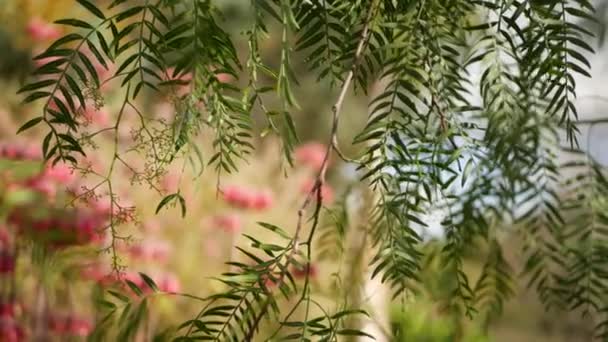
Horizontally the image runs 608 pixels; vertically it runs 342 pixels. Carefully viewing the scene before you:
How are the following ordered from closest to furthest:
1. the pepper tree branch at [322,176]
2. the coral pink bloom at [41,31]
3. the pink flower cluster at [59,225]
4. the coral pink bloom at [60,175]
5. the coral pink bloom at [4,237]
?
the pepper tree branch at [322,176] → the pink flower cluster at [59,225] → the coral pink bloom at [60,175] → the coral pink bloom at [4,237] → the coral pink bloom at [41,31]

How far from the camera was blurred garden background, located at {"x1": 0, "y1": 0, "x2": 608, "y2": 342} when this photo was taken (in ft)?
2.61

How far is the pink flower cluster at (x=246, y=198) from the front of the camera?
2.27 m

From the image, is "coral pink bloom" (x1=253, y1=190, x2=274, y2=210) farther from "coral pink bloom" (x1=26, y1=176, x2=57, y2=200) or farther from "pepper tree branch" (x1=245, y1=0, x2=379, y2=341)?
"pepper tree branch" (x1=245, y1=0, x2=379, y2=341)

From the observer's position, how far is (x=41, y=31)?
2.28 metres

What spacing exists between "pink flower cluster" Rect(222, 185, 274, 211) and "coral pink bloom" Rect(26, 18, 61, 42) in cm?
69

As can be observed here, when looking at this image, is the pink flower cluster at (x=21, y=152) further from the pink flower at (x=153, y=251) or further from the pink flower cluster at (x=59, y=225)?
the pink flower at (x=153, y=251)

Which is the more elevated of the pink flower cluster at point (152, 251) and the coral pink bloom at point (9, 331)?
the pink flower cluster at point (152, 251)

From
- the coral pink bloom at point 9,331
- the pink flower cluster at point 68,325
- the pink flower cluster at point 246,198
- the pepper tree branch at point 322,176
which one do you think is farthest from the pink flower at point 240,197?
the pepper tree branch at point 322,176

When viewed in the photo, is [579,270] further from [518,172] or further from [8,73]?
[8,73]

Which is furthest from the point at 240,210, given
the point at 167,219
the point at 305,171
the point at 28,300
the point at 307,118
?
the point at 307,118

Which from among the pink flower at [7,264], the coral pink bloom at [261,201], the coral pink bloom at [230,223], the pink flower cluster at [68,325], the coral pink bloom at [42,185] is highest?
the coral pink bloom at [261,201]

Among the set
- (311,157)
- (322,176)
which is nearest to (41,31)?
(311,157)

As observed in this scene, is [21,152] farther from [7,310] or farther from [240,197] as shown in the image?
[240,197]

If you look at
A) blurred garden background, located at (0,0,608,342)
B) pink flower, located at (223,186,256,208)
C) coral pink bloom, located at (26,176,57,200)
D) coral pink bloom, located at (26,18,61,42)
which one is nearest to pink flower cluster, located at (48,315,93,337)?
blurred garden background, located at (0,0,608,342)
